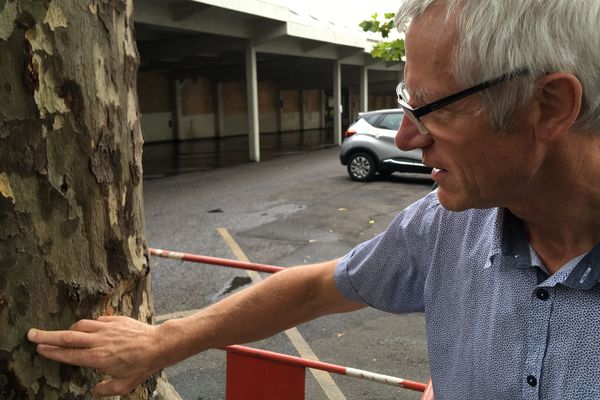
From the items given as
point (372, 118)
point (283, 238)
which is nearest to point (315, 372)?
point (283, 238)

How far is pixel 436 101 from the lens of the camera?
3.63ft

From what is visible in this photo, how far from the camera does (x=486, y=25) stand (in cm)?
100

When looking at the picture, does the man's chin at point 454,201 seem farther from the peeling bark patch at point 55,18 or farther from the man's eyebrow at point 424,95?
the peeling bark patch at point 55,18

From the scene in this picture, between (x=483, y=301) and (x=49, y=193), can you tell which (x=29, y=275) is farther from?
(x=483, y=301)

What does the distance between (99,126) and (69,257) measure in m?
0.32

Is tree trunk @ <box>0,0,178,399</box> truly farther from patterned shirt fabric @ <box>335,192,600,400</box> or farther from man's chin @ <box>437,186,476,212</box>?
man's chin @ <box>437,186,476,212</box>

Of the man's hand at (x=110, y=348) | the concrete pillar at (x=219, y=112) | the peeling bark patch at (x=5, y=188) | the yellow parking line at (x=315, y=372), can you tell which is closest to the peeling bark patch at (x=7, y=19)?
the peeling bark patch at (x=5, y=188)

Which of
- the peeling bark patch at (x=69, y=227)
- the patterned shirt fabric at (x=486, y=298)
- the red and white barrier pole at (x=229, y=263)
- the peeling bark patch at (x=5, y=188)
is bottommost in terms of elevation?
the red and white barrier pole at (x=229, y=263)

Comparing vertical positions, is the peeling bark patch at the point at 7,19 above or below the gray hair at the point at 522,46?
above

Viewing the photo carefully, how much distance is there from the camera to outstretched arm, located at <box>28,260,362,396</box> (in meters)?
1.32

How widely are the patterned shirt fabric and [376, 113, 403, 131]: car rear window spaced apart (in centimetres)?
1144

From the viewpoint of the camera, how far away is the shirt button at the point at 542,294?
3.59 ft

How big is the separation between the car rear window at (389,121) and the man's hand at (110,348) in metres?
11.7

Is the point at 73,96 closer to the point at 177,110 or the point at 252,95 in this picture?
the point at 252,95
